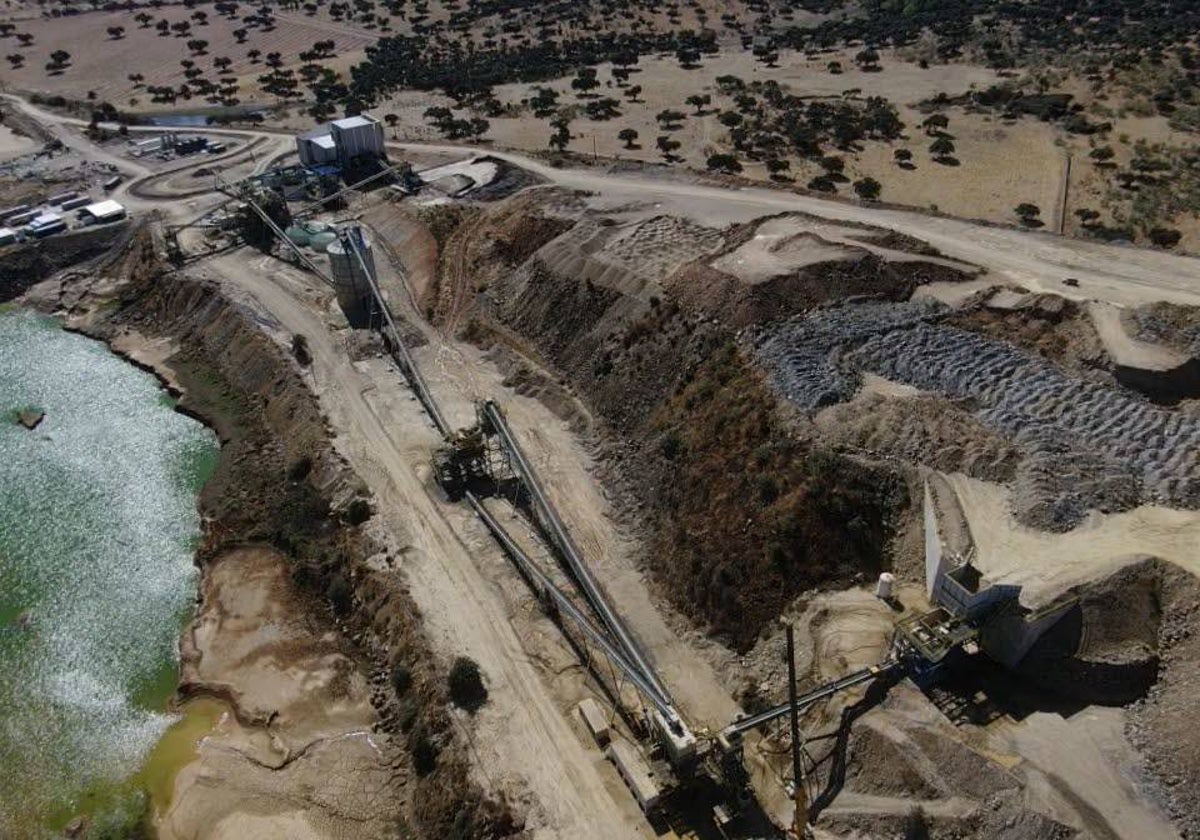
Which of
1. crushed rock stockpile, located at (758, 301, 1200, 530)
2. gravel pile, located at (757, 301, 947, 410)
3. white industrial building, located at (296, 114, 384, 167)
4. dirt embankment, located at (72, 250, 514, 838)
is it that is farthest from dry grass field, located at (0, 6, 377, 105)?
crushed rock stockpile, located at (758, 301, 1200, 530)

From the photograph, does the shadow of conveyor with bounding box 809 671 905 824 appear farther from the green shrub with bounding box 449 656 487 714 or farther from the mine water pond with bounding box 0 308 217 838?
the mine water pond with bounding box 0 308 217 838

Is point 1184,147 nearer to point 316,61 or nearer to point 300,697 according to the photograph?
point 300,697

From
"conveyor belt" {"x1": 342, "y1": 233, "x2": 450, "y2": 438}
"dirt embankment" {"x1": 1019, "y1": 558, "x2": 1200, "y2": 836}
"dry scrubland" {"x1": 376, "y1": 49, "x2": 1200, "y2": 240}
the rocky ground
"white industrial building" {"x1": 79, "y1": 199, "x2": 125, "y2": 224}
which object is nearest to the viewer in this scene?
"dirt embankment" {"x1": 1019, "y1": 558, "x2": 1200, "y2": 836}

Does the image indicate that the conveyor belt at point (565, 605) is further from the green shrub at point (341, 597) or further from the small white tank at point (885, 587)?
the small white tank at point (885, 587)

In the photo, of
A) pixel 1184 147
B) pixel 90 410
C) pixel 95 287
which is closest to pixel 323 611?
pixel 90 410

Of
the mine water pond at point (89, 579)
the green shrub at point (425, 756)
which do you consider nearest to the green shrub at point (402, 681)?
the green shrub at point (425, 756)

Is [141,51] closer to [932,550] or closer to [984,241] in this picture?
[984,241]

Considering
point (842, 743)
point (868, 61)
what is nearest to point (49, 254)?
point (842, 743)
